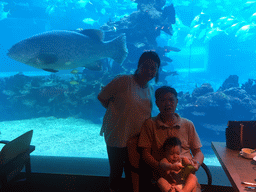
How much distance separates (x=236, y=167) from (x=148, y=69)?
112 centimetres

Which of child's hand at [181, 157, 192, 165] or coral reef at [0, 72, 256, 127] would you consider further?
coral reef at [0, 72, 256, 127]

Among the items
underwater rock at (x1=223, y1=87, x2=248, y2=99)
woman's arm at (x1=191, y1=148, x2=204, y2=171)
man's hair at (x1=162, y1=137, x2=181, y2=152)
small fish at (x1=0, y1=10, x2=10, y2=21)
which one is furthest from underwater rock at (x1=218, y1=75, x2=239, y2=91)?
small fish at (x1=0, y1=10, x2=10, y2=21)

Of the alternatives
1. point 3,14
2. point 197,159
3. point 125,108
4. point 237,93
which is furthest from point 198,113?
point 3,14

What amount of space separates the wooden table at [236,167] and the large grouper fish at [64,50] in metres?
1.80

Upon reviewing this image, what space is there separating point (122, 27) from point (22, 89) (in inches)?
249

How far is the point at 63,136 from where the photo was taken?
6.73 meters

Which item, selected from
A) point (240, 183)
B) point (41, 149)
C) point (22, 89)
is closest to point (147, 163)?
point (240, 183)

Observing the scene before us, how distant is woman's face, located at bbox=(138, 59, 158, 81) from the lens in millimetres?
1720

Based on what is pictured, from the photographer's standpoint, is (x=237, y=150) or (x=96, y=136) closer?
(x=237, y=150)

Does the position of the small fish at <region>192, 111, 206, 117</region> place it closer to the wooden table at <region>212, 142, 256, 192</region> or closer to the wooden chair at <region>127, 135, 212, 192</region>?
the wooden table at <region>212, 142, 256, 192</region>

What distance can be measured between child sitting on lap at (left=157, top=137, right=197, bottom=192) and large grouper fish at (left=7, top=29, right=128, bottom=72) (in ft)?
5.09

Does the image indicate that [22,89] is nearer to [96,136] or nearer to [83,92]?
[83,92]

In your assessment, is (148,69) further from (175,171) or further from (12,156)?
(12,156)

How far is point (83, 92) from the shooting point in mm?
9070
